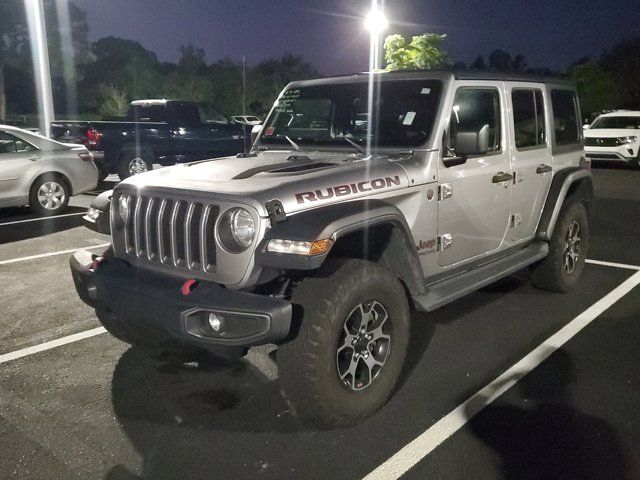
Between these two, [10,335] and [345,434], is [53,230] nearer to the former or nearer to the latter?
[10,335]

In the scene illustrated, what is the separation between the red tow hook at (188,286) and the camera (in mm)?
3164

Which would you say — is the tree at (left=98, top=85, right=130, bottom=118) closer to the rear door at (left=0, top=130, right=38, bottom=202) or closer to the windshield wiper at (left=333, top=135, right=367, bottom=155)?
the rear door at (left=0, top=130, right=38, bottom=202)

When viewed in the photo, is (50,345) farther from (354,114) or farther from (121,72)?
(121,72)

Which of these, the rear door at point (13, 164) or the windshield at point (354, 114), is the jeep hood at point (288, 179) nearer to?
the windshield at point (354, 114)

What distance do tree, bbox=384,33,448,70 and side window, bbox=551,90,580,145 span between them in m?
15.5

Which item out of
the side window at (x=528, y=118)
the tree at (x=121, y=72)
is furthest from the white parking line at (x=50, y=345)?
the tree at (x=121, y=72)

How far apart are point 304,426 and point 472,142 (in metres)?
2.03

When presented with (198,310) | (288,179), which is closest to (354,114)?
(288,179)

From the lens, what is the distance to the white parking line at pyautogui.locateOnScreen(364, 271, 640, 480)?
306 cm

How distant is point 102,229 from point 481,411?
8.62 feet

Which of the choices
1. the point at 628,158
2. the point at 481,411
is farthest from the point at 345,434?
the point at 628,158

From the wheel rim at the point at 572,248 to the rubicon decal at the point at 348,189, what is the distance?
2.62 m


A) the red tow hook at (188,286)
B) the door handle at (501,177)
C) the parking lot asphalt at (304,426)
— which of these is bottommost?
the parking lot asphalt at (304,426)

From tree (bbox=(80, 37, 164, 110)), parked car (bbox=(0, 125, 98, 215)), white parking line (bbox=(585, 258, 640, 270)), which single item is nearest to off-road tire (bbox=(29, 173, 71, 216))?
parked car (bbox=(0, 125, 98, 215))
